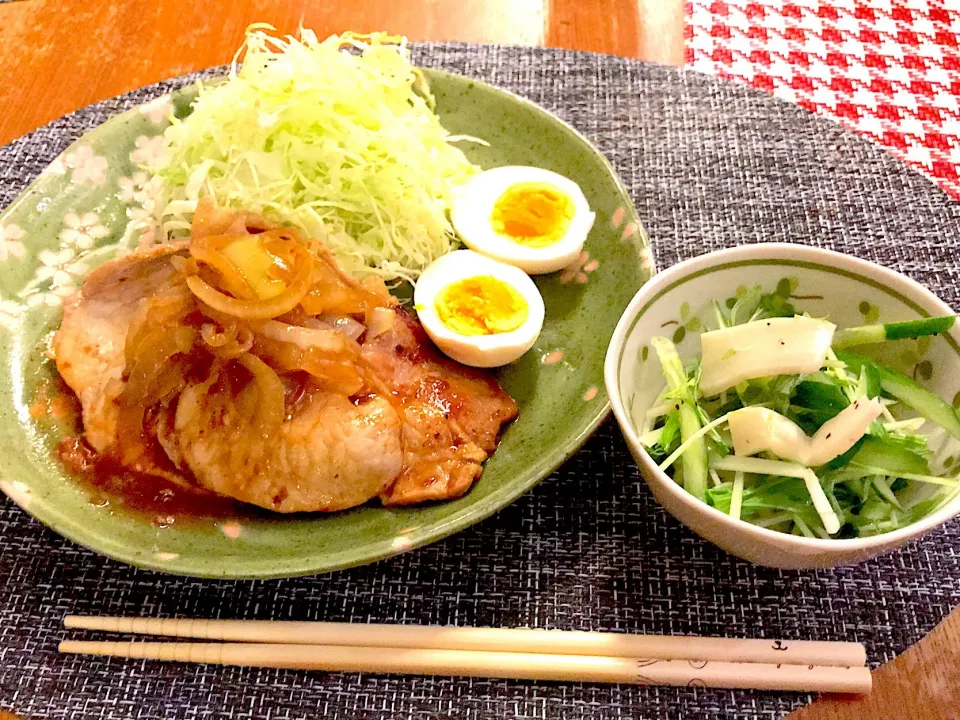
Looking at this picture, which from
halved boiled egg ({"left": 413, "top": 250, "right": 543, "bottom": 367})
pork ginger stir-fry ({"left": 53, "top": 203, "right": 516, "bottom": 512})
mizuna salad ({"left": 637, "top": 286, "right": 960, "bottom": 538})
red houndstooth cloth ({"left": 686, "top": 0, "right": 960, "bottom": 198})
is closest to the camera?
mizuna salad ({"left": 637, "top": 286, "right": 960, "bottom": 538})

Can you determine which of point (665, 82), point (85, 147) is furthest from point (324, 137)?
point (665, 82)

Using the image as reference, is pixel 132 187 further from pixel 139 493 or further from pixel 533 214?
pixel 533 214

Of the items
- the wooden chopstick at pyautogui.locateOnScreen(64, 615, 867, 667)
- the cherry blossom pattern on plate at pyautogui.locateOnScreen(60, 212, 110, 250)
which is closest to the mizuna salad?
the wooden chopstick at pyautogui.locateOnScreen(64, 615, 867, 667)

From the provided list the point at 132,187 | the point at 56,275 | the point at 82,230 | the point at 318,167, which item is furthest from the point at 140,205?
the point at 318,167

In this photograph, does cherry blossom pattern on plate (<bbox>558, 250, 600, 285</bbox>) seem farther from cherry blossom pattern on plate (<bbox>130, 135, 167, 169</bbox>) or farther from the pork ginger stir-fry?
cherry blossom pattern on plate (<bbox>130, 135, 167, 169</bbox>)

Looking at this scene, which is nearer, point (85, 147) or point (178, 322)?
point (178, 322)

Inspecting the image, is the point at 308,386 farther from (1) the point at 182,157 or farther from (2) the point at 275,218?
(1) the point at 182,157
